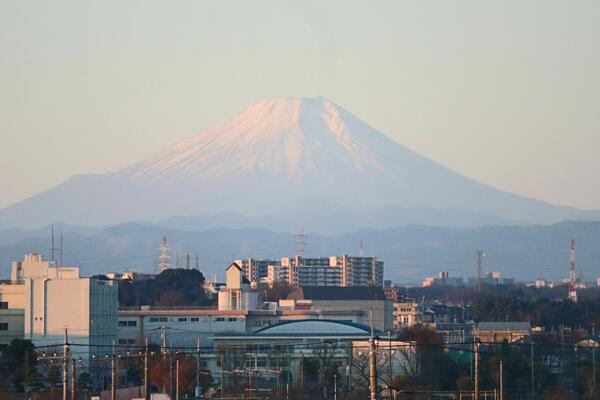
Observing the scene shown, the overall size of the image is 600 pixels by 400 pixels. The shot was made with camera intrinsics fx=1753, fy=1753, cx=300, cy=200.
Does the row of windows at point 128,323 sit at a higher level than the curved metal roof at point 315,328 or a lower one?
higher

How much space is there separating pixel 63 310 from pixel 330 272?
88.3 m

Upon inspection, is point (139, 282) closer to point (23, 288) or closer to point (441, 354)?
point (23, 288)

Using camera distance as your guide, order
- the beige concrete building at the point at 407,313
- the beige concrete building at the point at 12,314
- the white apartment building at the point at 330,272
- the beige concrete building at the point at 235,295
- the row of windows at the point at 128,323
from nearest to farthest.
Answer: the beige concrete building at the point at 12,314 → the row of windows at the point at 128,323 → the beige concrete building at the point at 235,295 → the beige concrete building at the point at 407,313 → the white apartment building at the point at 330,272

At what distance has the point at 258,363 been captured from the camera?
5788 centimetres

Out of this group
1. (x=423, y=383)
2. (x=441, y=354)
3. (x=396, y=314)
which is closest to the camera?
(x=423, y=383)

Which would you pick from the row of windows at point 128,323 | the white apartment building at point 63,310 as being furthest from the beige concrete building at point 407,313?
the white apartment building at point 63,310

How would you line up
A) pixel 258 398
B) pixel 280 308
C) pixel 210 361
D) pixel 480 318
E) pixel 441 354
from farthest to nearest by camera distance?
pixel 480 318 → pixel 280 308 → pixel 210 361 → pixel 441 354 → pixel 258 398

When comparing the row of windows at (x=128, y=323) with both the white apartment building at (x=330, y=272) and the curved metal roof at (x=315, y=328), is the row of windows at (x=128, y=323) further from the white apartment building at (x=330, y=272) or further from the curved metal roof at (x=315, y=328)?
the white apartment building at (x=330, y=272)

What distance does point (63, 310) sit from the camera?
59.7 meters

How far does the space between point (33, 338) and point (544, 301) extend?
161 ft

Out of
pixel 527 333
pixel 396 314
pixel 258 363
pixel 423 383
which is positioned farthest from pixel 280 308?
pixel 423 383

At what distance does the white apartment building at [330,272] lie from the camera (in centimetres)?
14675

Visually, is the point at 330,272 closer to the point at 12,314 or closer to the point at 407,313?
the point at 407,313

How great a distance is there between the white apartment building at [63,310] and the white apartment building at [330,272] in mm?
82076
